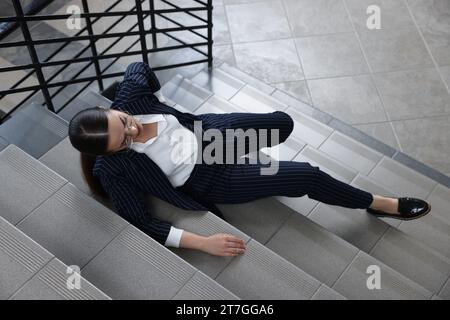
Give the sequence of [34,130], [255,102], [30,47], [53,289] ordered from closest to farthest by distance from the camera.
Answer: [53,289] < [30,47] < [34,130] < [255,102]

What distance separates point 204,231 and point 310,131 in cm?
157

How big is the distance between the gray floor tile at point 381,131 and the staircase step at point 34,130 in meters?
2.15

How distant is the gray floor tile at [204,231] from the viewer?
8.34ft

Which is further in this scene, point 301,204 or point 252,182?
point 301,204

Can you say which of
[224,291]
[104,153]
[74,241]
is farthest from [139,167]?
[224,291]

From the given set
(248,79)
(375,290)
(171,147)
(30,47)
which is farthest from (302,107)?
(30,47)

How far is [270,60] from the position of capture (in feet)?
14.4

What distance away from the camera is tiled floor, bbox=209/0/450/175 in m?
4.04

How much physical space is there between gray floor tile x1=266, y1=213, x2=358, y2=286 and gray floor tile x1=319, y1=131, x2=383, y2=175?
978 mm

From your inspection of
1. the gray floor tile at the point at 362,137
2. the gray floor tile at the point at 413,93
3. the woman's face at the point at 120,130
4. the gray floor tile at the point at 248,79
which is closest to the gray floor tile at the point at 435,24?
the gray floor tile at the point at 413,93

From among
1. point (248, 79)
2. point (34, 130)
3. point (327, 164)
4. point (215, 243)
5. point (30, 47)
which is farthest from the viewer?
point (248, 79)

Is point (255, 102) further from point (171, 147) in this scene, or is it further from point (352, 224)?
point (171, 147)

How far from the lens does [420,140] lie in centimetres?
395

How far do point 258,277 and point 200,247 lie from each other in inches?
11.9
